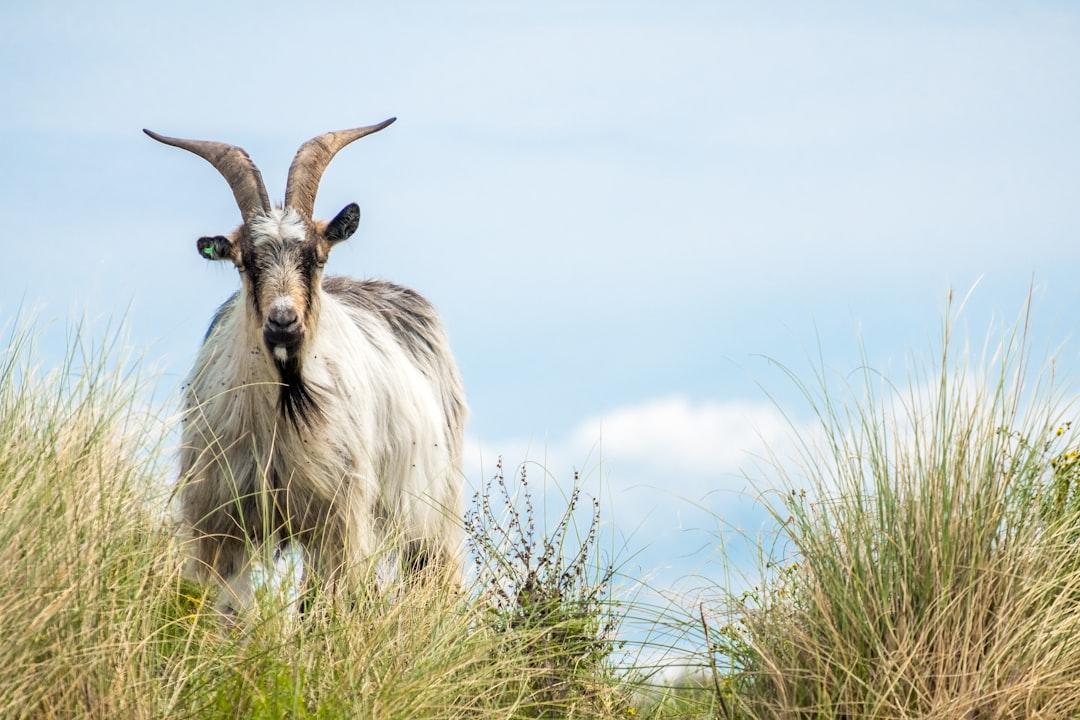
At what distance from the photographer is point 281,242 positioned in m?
6.04

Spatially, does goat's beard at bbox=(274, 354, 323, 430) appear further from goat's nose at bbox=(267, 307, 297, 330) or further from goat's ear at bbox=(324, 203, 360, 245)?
goat's ear at bbox=(324, 203, 360, 245)

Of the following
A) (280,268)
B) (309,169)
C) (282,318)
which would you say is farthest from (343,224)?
(282,318)

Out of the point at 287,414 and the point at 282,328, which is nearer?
the point at 282,328

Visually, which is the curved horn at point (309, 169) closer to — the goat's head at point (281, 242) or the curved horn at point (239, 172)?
the goat's head at point (281, 242)

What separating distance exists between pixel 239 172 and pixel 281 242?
0.72 metres

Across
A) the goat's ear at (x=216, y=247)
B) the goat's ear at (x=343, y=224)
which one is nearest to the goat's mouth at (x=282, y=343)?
the goat's ear at (x=216, y=247)

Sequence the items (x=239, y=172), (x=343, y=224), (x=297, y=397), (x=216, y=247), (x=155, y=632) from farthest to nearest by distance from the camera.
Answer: (x=239, y=172) → (x=343, y=224) → (x=297, y=397) → (x=216, y=247) → (x=155, y=632)

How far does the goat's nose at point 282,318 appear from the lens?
5.79 metres

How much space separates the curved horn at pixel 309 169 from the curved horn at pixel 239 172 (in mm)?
138

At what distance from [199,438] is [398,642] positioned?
87.8 inches

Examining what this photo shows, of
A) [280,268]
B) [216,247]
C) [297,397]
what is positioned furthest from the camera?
[297,397]

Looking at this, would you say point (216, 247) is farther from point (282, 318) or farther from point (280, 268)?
point (282, 318)

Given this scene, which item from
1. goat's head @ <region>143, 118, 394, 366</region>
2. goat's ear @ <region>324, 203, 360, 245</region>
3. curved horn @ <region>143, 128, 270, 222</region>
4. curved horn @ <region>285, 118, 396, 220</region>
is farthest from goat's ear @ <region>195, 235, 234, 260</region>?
goat's ear @ <region>324, 203, 360, 245</region>

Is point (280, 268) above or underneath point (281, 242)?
underneath
